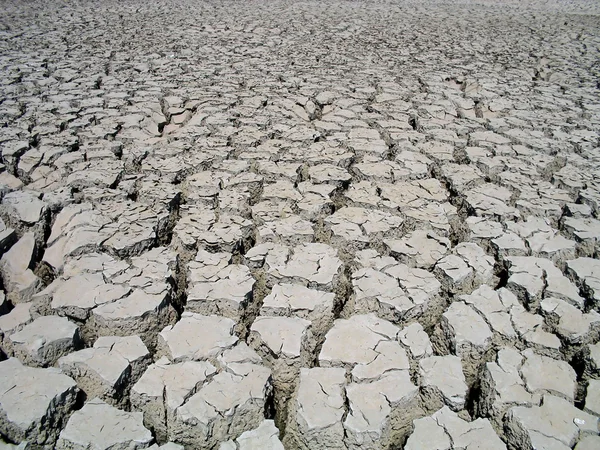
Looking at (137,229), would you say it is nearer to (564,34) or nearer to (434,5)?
(564,34)

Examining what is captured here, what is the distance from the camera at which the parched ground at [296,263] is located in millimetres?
1132

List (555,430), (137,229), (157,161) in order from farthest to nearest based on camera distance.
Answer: (157,161)
(137,229)
(555,430)

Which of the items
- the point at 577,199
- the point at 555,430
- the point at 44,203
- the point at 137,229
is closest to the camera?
the point at 555,430

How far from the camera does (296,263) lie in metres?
1.62

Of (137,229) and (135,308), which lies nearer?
(135,308)

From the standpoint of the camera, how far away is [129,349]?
128 centimetres

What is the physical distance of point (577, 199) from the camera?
2029 mm

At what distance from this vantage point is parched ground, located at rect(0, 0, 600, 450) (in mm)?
1132

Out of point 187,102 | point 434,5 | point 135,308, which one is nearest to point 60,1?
point 187,102

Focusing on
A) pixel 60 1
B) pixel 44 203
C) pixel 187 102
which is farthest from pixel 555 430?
pixel 60 1

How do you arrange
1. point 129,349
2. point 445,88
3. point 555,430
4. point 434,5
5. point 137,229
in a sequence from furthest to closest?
point 434,5
point 445,88
point 137,229
point 129,349
point 555,430

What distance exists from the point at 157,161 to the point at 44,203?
0.56m

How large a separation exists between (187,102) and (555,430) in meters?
2.72

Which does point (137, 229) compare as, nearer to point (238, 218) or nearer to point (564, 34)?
point (238, 218)
